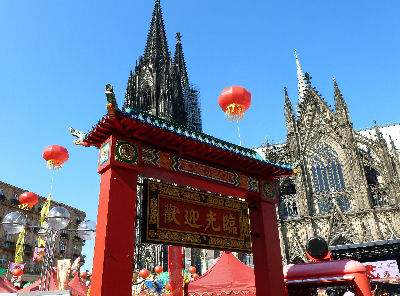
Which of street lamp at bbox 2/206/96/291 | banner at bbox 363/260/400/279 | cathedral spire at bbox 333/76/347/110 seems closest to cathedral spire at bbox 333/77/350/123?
cathedral spire at bbox 333/76/347/110

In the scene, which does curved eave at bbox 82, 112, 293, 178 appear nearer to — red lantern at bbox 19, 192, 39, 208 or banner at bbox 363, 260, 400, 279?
red lantern at bbox 19, 192, 39, 208

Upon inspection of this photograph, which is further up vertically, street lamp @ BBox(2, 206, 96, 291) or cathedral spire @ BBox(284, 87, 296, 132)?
cathedral spire @ BBox(284, 87, 296, 132)

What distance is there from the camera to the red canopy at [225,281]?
12.3m

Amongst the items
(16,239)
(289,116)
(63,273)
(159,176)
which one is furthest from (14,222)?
(16,239)

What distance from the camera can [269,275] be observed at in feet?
27.2

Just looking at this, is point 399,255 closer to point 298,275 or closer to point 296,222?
point 298,275

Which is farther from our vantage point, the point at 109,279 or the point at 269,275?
the point at 269,275

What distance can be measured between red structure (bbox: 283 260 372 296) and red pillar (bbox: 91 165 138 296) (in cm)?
588

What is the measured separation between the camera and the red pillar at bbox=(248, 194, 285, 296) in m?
8.30

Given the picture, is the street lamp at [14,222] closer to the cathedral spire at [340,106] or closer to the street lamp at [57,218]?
the street lamp at [57,218]

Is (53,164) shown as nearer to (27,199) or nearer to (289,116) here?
(27,199)

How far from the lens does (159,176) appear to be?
786cm

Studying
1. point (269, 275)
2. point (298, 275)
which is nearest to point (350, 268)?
point (298, 275)

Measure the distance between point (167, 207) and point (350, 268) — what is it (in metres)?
5.73
